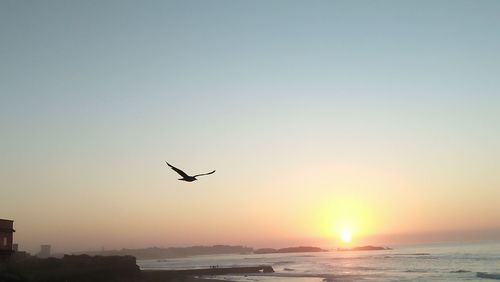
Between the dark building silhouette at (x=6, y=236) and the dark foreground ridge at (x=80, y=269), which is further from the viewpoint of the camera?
the dark foreground ridge at (x=80, y=269)

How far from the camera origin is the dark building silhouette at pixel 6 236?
4146 cm

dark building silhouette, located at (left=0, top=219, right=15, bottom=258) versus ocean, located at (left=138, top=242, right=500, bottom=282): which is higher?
dark building silhouette, located at (left=0, top=219, right=15, bottom=258)

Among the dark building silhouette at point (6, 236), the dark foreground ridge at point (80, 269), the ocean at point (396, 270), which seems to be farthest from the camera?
the ocean at point (396, 270)

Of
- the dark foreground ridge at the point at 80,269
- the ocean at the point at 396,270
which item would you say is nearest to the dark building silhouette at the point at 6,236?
the dark foreground ridge at the point at 80,269

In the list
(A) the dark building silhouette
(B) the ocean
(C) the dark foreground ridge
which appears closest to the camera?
(A) the dark building silhouette

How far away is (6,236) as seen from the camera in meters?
42.1

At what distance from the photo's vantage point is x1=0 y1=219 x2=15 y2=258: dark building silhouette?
4146cm

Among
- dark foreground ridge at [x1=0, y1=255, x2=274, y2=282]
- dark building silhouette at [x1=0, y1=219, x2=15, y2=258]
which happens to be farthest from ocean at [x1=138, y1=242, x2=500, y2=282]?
dark building silhouette at [x1=0, y1=219, x2=15, y2=258]

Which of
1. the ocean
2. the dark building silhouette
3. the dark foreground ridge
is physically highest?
the dark building silhouette

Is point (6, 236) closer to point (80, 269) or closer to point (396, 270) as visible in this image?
point (80, 269)

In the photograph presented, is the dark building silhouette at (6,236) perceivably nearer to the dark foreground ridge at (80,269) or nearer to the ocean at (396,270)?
the dark foreground ridge at (80,269)

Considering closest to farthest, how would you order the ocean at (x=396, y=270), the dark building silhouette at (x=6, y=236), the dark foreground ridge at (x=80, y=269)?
the dark building silhouette at (x=6, y=236) < the dark foreground ridge at (x=80, y=269) < the ocean at (x=396, y=270)

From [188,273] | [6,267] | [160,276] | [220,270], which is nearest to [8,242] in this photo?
[6,267]

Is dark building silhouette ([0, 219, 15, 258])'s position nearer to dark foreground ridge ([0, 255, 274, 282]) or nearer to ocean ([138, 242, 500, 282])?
dark foreground ridge ([0, 255, 274, 282])
